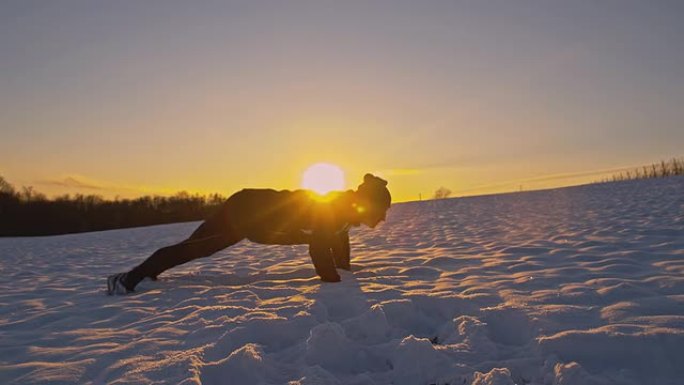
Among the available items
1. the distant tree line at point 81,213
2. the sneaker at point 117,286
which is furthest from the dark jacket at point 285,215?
the distant tree line at point 81,213

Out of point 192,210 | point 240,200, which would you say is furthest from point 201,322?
point 192,210

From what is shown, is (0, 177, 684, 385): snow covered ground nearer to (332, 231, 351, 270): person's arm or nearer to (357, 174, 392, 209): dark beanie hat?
(332, 231, 351, 270): person's arm

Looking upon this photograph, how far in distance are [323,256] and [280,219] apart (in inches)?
28.6

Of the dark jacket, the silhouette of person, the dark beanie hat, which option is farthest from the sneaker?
the dark beanie hat

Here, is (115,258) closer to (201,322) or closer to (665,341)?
(201,322)

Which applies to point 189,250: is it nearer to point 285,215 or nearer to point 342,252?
point 285,215

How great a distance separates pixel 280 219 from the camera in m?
5.40

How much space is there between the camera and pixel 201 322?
3.54m

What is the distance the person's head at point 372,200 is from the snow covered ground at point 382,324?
696mm

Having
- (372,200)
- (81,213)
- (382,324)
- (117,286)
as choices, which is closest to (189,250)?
(117,286)

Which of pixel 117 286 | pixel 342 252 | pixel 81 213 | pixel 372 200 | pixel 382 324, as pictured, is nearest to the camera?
pixel 382 324

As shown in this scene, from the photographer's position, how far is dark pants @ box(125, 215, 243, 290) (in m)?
5.34

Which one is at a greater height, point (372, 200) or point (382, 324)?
point (372, 200)

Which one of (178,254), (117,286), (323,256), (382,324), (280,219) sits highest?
(280,219)
